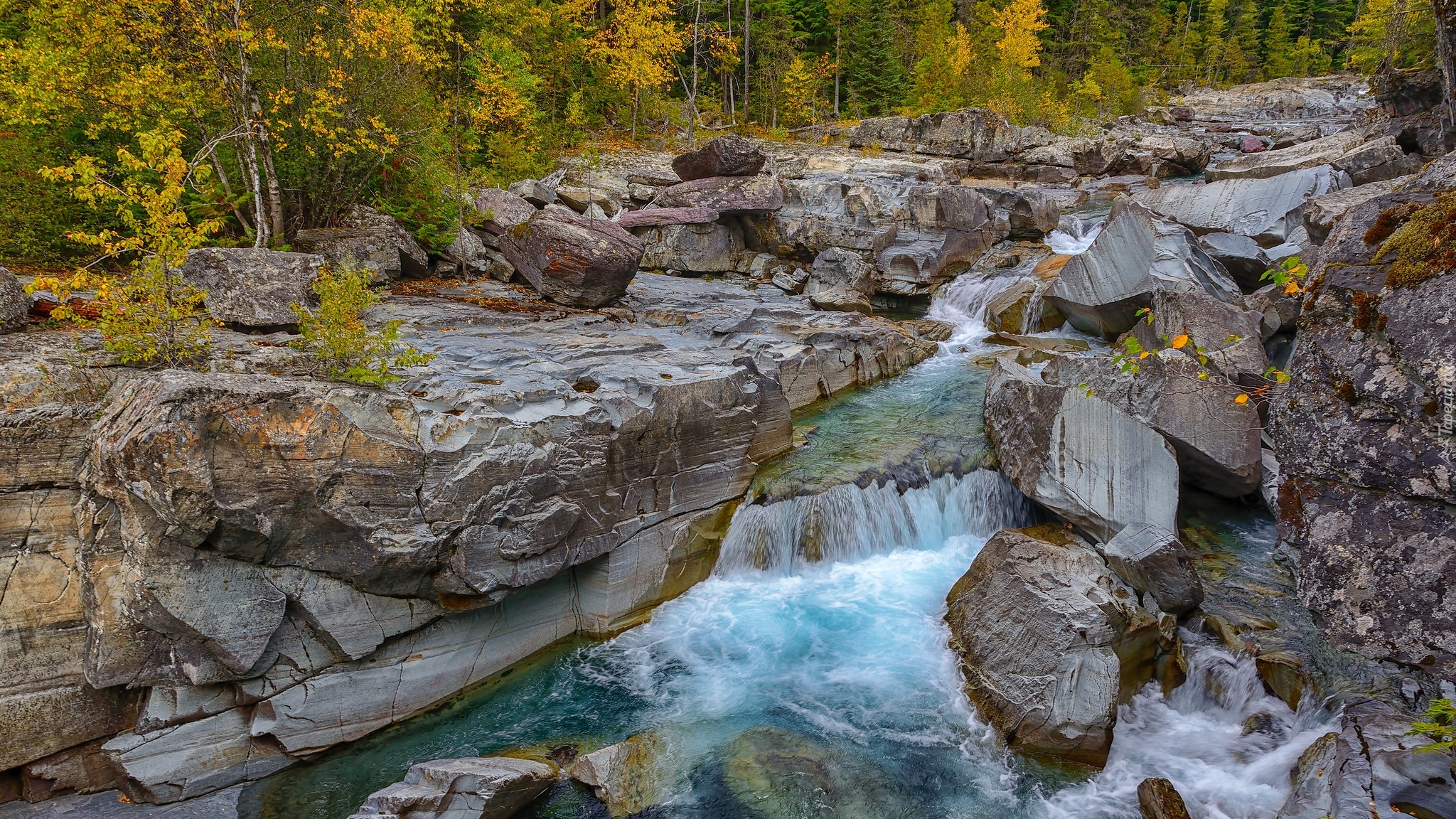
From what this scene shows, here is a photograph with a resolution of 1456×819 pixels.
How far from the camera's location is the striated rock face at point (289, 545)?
707cm

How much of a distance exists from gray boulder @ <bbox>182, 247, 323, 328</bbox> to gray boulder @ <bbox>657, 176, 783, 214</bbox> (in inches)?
511

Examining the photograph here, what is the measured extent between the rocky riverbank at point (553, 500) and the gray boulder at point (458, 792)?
11 cm

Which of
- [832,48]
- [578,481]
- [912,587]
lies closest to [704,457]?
[578,481]

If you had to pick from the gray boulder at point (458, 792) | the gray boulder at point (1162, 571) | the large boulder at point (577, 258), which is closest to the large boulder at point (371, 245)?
the large boulder at point (577, 258)

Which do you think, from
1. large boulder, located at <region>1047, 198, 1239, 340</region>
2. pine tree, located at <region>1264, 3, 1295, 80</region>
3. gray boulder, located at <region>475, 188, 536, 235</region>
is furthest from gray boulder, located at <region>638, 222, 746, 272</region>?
pine tree, located at <region>1264, 3, 1295, 80</region>

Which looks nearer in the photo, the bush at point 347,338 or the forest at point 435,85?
the bush at point 347,338

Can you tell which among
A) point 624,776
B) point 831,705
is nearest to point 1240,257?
point 831,705

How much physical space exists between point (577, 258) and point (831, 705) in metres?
10.9

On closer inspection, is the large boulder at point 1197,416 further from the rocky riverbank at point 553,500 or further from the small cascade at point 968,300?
the small cascade at point 968,300

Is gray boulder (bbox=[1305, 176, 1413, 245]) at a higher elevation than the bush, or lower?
higher

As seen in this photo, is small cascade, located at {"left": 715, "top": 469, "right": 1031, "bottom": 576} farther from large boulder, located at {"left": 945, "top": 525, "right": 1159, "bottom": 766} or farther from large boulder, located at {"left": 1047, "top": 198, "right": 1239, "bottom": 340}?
large boulder, located at {"left": 1047, "top": 198, "right": 1239, "bottom": 340}

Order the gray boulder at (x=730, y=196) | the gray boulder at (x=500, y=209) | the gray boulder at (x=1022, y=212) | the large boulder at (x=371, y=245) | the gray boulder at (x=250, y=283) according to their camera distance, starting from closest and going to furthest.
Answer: the gray boulder at (x=250, y=283) < the large boulder at (x=371, y=245) < the gray boulder at (x=500, y=209) < the gray boulder at (x=730, y=196) < the gray boulder at (x=1022, y=212)

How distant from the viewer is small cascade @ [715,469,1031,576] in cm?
1101

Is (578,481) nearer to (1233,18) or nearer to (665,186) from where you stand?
(665,186)
